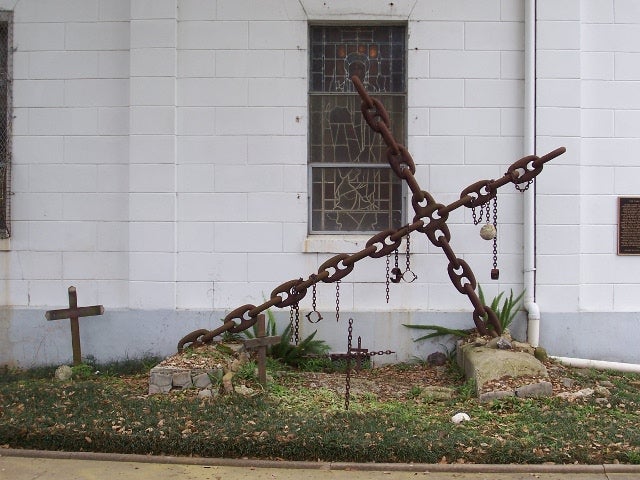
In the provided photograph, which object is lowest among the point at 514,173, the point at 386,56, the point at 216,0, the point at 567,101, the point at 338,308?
the point at 338,308

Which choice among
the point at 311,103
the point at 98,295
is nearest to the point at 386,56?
the point at 311,103

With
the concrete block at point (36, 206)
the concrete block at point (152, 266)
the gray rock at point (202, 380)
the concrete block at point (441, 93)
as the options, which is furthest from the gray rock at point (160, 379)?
the concrete block at point (441, 93)

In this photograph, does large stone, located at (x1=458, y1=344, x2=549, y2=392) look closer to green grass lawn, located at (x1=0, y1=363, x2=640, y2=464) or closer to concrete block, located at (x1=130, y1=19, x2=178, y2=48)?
green grass lawn, located at (x1=0, y1=363, x2=640, y2=464)

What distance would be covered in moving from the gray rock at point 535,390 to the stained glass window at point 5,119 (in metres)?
5.44

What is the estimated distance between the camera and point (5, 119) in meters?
8.39

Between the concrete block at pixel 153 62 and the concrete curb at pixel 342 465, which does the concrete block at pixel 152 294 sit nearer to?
the concrete block at pixel 153 62

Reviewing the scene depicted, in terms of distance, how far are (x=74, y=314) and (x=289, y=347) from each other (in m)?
2.21

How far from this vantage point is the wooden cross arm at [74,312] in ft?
26.0

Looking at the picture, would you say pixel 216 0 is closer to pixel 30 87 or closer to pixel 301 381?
pixel 30 87

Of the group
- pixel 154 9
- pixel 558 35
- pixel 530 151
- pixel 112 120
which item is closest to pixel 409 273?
pixel 530 151

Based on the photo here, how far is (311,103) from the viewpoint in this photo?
8.30 m

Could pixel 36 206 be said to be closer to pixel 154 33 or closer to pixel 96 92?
pixel 96 92

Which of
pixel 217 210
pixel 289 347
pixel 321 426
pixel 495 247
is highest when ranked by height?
pixel 217 210

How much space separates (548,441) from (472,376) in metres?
1.45
